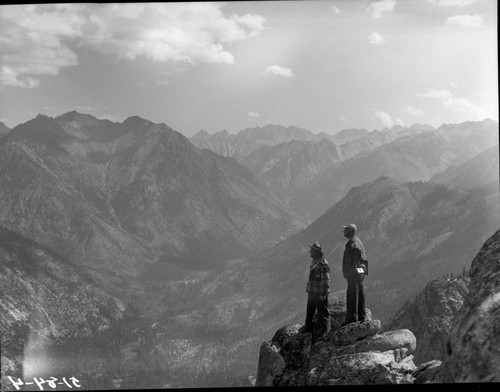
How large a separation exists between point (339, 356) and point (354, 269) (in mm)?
3677

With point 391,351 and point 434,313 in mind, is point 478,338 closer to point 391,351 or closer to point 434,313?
point 391,351

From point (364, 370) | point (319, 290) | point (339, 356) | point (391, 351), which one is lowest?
point (364, 370)

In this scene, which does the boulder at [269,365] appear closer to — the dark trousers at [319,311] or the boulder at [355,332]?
the dark trousers at [319,311]

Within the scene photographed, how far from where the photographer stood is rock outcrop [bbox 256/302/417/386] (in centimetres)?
1916

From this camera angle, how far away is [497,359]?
13.1 meters

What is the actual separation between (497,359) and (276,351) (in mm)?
11480

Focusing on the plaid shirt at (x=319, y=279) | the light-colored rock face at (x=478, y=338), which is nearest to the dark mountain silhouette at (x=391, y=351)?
the light-colored rock face at (x=478, y=338)

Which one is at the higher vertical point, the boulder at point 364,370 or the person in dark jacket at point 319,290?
the person in dark jacket at point 319,290

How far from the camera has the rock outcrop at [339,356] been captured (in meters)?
19.2

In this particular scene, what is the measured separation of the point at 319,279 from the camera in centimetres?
2212

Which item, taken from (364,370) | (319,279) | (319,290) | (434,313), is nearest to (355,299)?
(319,290)

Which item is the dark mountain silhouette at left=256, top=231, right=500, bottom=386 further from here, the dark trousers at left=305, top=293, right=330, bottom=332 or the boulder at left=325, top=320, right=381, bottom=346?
the dark trousers at left=305, top=293, right=330, bottom=332

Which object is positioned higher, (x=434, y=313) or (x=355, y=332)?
(x=355, y=332)

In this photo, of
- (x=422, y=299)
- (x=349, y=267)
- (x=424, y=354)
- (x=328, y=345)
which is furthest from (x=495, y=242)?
(x=422, y=299)
